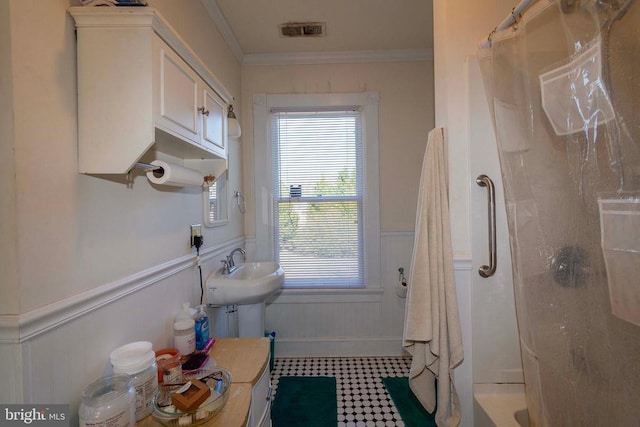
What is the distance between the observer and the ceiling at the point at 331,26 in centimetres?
189

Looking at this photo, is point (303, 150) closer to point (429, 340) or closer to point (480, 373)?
point (429, 340)

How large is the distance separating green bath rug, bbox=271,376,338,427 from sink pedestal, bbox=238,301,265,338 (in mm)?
451

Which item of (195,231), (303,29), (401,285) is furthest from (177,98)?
(401,285)

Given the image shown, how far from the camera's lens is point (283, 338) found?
2.51 meters

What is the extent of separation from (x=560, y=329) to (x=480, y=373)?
1.61 feet

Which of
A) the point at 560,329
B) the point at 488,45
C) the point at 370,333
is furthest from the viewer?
the point at 370,333

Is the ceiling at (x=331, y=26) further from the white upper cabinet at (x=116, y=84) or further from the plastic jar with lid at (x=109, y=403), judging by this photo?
the plastic jar with lid at (x=109, y=403)

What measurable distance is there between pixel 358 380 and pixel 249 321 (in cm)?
95

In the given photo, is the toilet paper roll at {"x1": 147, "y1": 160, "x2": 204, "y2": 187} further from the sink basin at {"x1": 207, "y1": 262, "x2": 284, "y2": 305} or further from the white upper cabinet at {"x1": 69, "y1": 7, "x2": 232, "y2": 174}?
the sink basin at {"x1": 207, "y1": 262, "x2": 284, "y2": 305}

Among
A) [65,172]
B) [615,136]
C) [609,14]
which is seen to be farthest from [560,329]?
[65,172]

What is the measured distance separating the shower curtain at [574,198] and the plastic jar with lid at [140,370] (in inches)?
53.6

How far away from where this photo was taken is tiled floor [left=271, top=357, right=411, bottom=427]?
1759 mm

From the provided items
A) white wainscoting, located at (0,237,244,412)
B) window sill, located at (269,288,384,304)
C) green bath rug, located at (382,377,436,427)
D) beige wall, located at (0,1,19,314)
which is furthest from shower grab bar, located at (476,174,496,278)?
beige wall, located at (0,1,19,314)

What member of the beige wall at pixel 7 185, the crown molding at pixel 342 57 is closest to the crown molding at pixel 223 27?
the crown molding at pixel 342 57
